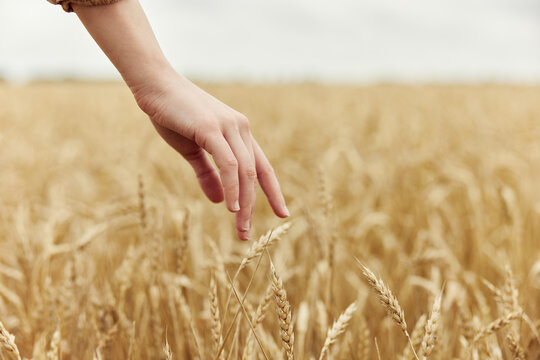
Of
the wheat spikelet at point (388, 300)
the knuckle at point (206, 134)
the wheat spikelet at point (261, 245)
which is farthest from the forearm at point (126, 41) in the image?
the wheat spikelet at point (388, 300)

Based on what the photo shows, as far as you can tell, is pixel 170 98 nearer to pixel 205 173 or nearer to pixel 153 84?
pixel 153 84

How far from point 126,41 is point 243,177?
0.33 m

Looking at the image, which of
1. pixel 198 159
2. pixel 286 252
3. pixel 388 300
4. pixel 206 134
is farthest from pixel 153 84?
pixel 286 252

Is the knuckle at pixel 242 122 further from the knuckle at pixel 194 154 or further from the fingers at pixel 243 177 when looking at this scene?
the knuckle at pixel 194 154

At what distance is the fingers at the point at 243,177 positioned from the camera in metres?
0.89

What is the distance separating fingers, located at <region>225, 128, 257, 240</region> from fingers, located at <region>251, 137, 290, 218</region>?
7cm

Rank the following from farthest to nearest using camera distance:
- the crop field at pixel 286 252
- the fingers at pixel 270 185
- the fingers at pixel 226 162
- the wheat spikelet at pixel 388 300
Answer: the crop field at pixel 286 252 < the fingers at pixel 270 185 < the fingers at pixel 226 162 < the wheat spikelet at pixel 388 300

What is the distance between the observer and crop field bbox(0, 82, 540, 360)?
1080mm

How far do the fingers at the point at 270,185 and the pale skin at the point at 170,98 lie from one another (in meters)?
0.07

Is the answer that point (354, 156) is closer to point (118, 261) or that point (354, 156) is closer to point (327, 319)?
point (118, 261)

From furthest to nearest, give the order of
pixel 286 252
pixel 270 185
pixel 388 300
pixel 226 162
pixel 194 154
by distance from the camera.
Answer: pixel 286 252, pixel 194 154, pixel 270 185, pixel 226 162, pixel 388 300

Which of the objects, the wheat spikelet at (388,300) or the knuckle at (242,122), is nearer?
the wheat spikelet at (388,300)

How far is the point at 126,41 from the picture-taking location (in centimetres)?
88

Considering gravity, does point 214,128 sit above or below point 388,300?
above
